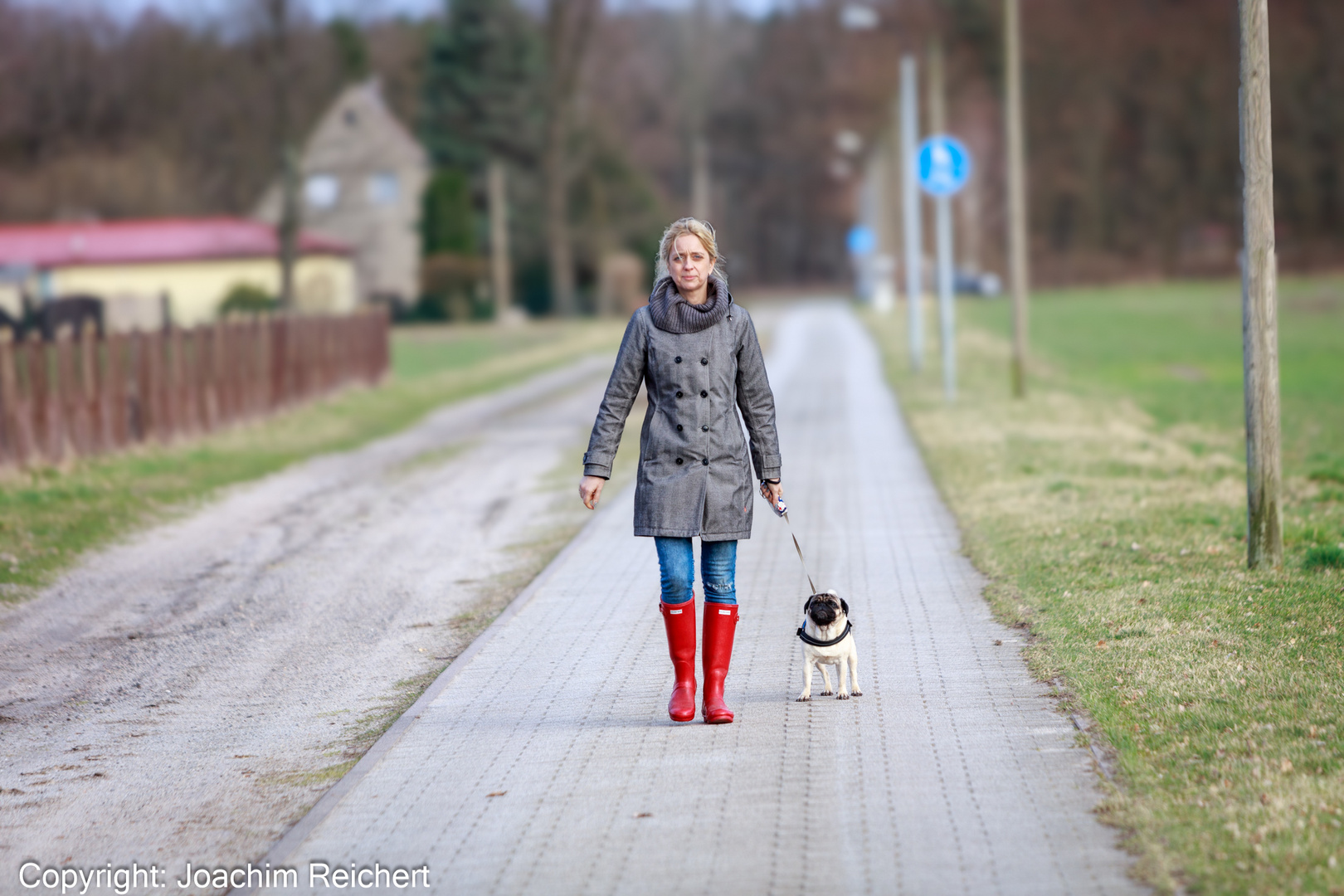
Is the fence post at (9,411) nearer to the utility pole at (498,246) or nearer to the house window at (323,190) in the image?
the utility pole at (498,246)

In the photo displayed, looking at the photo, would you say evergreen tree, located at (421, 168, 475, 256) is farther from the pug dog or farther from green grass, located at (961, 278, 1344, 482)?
the pug dog

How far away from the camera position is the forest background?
2601 inches

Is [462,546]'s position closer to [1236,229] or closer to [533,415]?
[533,415]


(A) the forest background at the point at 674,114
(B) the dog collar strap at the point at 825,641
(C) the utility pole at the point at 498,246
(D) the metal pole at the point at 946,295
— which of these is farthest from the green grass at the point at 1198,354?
(C) the utility pole at the point at 498,246

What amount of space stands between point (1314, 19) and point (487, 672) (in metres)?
80.0

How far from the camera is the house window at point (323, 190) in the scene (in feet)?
237

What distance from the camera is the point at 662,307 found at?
6109 millimetres

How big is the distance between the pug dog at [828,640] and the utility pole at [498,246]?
183 ft

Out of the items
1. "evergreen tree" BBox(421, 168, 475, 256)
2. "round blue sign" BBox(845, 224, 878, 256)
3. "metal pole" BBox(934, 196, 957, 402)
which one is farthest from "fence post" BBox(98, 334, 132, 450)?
"evergreen tree" BBox(421, 168, 475, 256)

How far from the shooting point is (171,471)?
634 inches

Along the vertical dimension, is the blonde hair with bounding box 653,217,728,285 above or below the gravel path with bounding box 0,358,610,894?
above

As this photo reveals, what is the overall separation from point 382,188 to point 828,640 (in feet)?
223

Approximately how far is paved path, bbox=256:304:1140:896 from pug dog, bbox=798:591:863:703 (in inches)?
4.3

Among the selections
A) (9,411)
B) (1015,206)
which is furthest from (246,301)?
(9,411)
